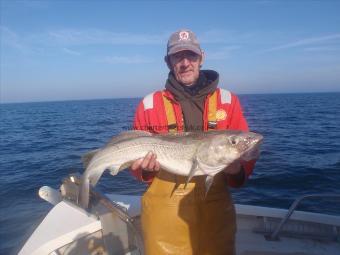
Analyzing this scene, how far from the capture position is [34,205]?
10883mm

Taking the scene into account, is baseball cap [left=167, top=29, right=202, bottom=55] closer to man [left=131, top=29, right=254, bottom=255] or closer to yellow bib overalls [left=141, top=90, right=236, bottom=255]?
man [left=131, top=29, right=254, bottom=255]

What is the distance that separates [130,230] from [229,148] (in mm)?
2505

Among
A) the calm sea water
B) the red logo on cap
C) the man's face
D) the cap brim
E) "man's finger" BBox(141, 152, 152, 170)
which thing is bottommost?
the calm sea water

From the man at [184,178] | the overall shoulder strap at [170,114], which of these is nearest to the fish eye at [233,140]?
the man at [184,178]

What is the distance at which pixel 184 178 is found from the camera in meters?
4.12

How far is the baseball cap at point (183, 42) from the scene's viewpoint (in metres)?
4.15

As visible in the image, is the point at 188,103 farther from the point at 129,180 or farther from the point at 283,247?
the point at 129,180

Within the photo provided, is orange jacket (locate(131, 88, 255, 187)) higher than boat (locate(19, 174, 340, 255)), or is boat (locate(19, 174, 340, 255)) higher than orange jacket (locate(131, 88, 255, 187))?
orange jacket (locate(131, 88, 255, 187))

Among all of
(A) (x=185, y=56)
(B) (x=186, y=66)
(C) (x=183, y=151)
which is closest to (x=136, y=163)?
(C) (x=183, y=151)

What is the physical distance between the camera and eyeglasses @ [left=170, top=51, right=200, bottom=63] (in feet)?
13.9

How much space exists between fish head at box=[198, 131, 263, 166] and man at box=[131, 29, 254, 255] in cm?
15

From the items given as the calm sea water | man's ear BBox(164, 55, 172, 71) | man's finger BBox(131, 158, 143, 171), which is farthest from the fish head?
the calm sea water

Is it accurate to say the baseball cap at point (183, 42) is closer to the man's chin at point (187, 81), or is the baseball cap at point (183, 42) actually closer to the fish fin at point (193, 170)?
the man's chin at point (187, 81)

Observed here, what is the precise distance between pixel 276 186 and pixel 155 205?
8.84 metres
